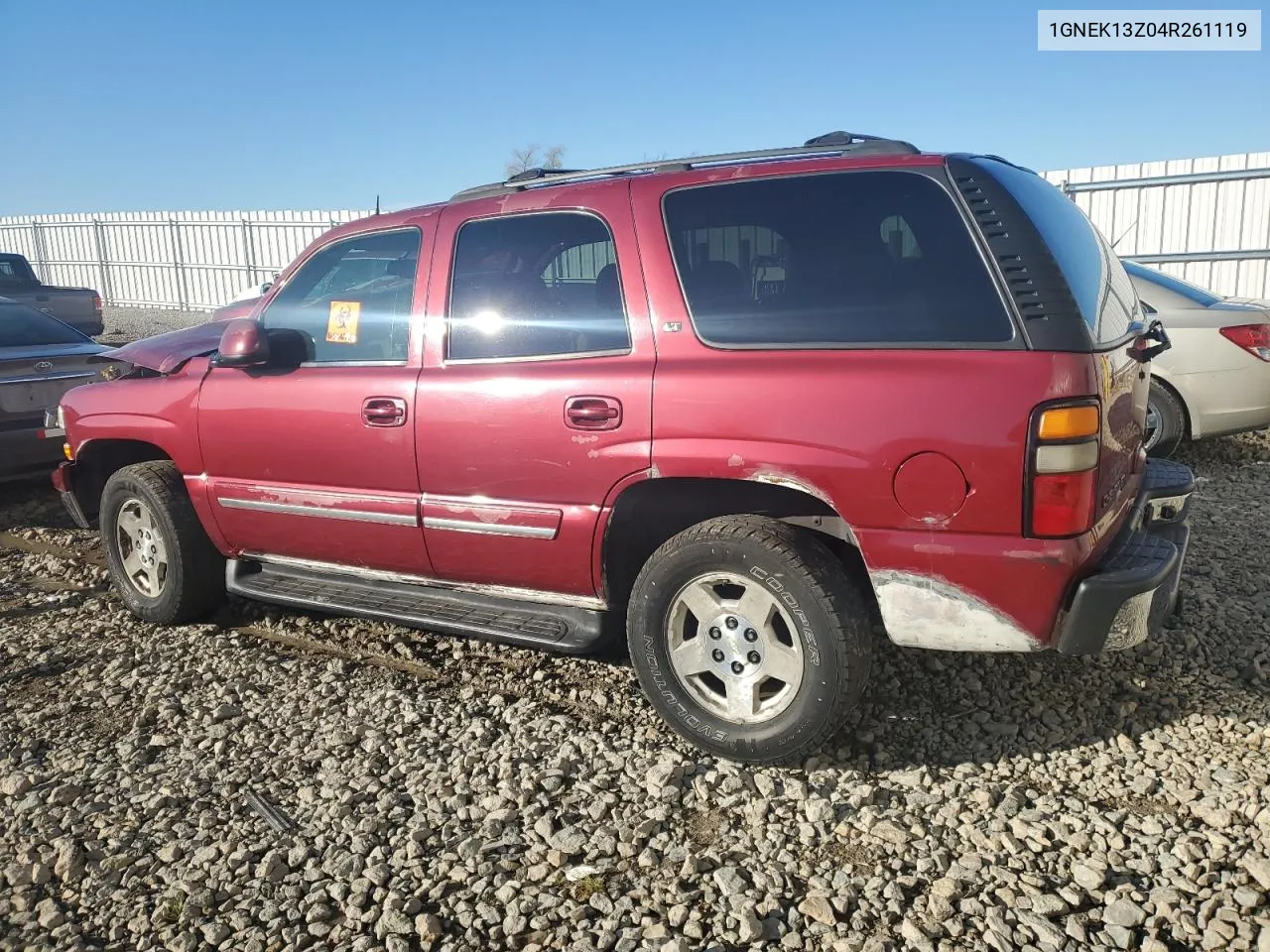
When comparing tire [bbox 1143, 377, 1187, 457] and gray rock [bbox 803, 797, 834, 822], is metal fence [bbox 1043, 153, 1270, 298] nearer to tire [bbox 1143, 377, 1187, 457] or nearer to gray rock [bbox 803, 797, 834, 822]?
tire [bbox 1143, 377, 1187, 457]

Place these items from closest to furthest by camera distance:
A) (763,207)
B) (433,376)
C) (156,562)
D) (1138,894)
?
1. (1138,894)
2. (763,207)
3. (433,376)
4. (156,562)

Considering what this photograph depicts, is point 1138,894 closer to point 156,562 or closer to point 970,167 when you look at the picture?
point 970,167

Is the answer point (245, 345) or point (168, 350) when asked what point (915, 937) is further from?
point (168, 350)

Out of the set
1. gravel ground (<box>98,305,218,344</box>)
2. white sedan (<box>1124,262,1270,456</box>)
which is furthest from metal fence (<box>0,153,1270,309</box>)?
white sedan (<box>1124,262,1270,456</box>)

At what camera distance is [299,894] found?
2.52 m

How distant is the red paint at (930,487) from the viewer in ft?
8.55

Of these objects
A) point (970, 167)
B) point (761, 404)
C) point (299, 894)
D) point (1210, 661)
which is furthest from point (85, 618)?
point (1210, 661)

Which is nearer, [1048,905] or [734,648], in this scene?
[1048,905]

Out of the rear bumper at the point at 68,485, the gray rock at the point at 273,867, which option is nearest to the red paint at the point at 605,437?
the rear bumper at the point at 68,485

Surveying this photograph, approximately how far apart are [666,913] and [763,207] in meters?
2.08

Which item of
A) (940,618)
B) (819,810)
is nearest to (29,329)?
(819,810)

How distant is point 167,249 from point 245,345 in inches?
906

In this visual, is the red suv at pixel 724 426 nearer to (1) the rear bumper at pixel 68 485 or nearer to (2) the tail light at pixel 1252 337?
(1) the rear bumper at pixel 68 485

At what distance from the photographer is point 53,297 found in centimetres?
1420
